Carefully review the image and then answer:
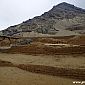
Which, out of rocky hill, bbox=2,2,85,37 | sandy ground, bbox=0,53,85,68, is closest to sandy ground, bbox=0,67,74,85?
sandy ground, bbox=0,53,85,68

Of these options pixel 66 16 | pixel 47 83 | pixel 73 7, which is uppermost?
pixel 73 7

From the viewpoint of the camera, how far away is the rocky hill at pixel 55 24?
38.6m

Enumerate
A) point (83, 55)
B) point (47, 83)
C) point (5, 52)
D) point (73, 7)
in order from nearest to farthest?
point (47, 83) → point (83, 55) → point (5, 52) → point (73, 7)

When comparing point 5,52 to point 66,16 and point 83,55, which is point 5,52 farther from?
point 66,16

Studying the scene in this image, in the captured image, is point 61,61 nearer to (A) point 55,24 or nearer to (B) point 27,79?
(B) point 27,79

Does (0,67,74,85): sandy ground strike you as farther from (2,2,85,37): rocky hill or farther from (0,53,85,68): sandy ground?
(2,2,85,37): rocky hill

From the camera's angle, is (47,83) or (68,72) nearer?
(47,83)

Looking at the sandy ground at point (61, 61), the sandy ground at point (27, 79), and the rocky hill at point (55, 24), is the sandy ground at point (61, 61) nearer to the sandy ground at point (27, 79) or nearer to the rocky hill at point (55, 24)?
the sandy ground at point (27, 79)

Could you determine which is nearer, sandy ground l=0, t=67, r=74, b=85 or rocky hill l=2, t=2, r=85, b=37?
sandy ground l=0, t=67, r=74, b=85

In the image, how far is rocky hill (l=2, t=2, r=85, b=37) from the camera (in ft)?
127

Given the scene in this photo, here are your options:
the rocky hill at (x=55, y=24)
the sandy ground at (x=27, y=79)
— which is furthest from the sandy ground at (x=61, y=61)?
the rocky hill at (x=55, y=24)

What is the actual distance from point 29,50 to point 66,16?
136 ft

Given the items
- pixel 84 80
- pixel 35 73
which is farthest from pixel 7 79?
pixel 84 80

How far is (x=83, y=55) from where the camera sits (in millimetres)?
12539
